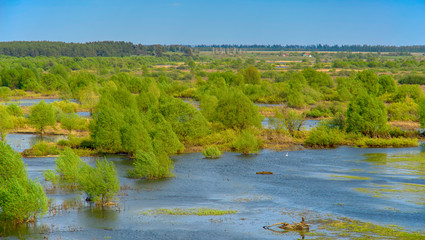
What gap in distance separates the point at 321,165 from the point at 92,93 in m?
50.5

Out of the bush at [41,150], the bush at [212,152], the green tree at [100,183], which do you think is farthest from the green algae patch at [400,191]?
the bush at [41,150]

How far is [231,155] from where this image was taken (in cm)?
5700

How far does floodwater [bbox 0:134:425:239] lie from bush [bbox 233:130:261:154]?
2.56 meters

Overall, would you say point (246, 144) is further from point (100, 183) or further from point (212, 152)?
point (100, 183)

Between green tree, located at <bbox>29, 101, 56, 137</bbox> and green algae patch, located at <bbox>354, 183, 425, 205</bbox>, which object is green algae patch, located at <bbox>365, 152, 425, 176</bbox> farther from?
green tree, located at <bbox>29, 101, 56, 137</bbox>

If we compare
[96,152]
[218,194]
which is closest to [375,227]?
[218,194]

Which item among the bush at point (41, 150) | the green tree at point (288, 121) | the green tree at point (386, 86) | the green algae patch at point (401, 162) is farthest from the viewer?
the green tree at point (386, 86)

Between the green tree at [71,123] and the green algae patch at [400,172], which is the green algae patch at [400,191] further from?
the green tree at [71,123]

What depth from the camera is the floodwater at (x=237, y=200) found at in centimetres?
3152

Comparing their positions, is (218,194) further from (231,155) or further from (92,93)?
(92,93)

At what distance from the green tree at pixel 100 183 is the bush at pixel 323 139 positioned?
30.7 meters

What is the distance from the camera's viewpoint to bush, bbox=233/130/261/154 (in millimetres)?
57625

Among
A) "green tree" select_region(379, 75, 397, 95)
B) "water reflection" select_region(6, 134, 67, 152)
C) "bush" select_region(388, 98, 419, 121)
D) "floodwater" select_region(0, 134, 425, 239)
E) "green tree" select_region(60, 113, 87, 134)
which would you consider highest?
"green tree" select_region(379, 75, 397, 95)

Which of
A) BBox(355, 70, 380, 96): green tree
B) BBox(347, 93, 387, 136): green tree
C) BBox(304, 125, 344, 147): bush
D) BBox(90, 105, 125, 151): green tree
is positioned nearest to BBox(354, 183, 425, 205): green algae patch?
BBox(304, 125, 344, 147): bush
